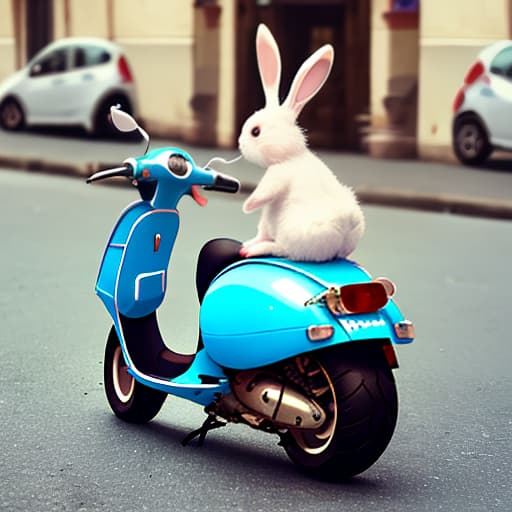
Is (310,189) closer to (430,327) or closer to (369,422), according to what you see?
(369,422)

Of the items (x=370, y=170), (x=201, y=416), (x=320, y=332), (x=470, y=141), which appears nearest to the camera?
(x=320, y=332)

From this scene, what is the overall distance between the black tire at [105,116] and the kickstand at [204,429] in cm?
1607

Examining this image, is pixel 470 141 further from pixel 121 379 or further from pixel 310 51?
pixel 121 379

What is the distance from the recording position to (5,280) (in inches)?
342

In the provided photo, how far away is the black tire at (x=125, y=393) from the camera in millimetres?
5227

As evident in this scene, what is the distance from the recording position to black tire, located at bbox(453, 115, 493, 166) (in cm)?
1734

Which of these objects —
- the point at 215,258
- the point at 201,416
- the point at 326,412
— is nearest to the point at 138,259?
the point at 215,258

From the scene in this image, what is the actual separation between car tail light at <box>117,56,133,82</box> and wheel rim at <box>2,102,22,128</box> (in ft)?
6.62

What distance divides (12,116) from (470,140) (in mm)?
7986

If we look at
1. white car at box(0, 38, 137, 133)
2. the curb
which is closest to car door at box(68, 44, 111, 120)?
white car at box(0, 38, 137, 133)

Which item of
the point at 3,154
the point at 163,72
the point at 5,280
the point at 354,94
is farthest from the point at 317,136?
the point at 5,280

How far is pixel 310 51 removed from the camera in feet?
71.8

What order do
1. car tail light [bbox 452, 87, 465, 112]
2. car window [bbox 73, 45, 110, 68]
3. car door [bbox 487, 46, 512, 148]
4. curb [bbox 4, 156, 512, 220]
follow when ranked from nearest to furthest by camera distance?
curb [bbox 4, 156, 512, 220] < car door [bbox 487, 46, 512, 148] < car tail light [bbox 452, 87, 465, 112] < car window [bbox 73, 45, 110, 68]

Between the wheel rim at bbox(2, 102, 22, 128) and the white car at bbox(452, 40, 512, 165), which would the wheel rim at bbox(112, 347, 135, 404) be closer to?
the white car at bbox(452, 40, 512, 165)
